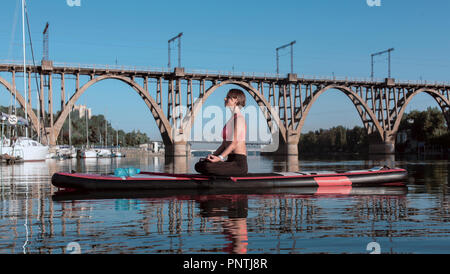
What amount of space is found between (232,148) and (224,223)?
158 inches

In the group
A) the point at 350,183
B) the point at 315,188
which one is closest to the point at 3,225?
the point at 315,188

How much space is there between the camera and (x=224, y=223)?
26.7ft

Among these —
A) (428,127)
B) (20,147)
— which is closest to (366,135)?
(428,127)

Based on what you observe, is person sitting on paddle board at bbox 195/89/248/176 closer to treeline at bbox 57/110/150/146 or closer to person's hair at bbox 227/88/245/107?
person's hair at bbox 227/88/245/107

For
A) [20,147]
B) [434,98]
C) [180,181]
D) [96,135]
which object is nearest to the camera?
[180,181]

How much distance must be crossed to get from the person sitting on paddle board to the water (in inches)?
25.9

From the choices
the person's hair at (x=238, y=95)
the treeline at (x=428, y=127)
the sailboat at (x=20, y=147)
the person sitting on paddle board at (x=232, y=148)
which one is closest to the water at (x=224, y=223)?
the person sitting on paddle board at (x=232, y=148)

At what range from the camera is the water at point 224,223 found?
6234 millimetres

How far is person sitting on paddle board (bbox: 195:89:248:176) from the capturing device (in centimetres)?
1097

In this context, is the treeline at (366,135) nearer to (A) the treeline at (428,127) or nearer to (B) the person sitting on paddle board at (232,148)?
(A) the treeline at (428,127)

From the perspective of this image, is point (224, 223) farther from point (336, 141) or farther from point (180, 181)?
point (336, 141)

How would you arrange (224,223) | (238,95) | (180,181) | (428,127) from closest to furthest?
(224,223), (238,95), (180,181), (428,127)

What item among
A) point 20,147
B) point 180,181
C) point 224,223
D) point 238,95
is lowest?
point 224,223

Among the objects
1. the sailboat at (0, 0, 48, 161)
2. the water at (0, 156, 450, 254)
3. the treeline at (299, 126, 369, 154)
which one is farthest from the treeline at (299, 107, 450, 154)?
the water at (0, 156, 450, 254)
